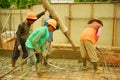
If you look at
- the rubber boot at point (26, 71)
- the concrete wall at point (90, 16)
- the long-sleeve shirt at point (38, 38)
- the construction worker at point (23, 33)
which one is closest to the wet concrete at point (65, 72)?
the rubber boot at point (26, 71)

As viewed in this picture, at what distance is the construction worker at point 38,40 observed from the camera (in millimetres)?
6324

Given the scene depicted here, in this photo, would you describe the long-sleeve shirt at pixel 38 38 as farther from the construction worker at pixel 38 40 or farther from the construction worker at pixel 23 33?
the construction worker at pixel 23 33

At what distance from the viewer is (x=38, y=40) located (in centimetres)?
643

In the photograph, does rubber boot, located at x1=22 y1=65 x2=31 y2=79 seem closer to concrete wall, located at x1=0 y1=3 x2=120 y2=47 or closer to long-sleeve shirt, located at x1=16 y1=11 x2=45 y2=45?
long-sleeve shirt, located at x1=16 y1=11 x2=45 y2=45

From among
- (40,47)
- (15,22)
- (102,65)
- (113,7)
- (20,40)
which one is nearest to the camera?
(40,47)

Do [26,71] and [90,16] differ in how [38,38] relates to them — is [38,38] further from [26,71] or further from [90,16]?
[90,16]

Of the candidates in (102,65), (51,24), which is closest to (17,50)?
(51,24)

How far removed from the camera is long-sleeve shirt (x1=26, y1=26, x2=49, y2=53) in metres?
6.34

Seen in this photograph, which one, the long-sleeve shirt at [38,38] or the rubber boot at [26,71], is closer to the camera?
the long-sleeve shirt at [38,38]

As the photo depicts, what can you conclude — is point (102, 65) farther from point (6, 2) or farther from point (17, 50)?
point (6, 2)

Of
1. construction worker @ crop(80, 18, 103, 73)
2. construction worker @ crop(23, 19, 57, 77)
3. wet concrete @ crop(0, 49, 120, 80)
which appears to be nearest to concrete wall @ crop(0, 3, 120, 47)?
wet concrete @ crop(0, 49, 120, 80)

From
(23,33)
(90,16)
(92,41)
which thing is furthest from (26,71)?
(90,16)

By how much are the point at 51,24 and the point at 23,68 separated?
1.73 m

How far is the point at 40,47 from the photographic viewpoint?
670 centimetres
